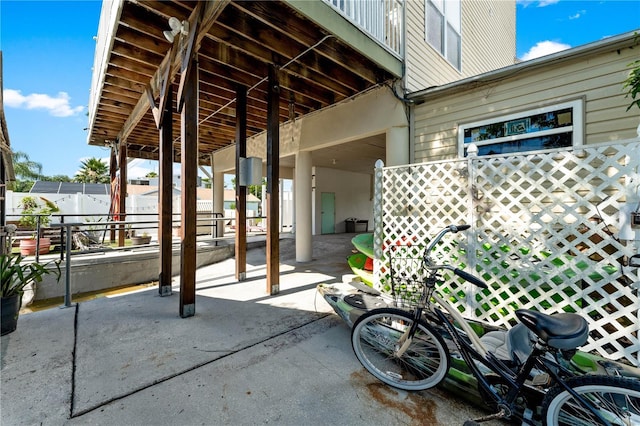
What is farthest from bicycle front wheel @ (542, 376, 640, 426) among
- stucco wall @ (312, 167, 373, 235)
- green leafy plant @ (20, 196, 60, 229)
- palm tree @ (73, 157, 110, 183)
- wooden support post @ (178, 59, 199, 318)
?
palm tree @ (73, 157, 110, 183)

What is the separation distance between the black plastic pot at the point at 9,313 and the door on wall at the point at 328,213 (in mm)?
9551

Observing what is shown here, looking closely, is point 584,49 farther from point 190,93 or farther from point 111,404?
point 111,404

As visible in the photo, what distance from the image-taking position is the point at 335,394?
76.0 inches

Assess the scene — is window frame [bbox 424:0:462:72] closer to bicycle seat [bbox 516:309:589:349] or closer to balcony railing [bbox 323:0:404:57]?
balcony railing [bbox 323:0:404:57]

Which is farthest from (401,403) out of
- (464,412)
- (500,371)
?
(500,371)

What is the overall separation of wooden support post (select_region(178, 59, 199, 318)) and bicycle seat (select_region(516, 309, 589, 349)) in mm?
3219

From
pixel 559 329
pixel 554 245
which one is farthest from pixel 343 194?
pixel 559 329

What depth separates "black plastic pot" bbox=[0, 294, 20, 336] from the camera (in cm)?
276

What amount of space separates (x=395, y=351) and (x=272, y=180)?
113 inches

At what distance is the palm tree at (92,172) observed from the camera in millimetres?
29047

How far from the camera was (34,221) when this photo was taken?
26.0 ft

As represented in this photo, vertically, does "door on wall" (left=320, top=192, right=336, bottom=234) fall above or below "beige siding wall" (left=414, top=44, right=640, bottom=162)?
below

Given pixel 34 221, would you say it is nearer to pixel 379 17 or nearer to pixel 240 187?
pixel 240 187

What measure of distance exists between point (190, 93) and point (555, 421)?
4.12 meters
